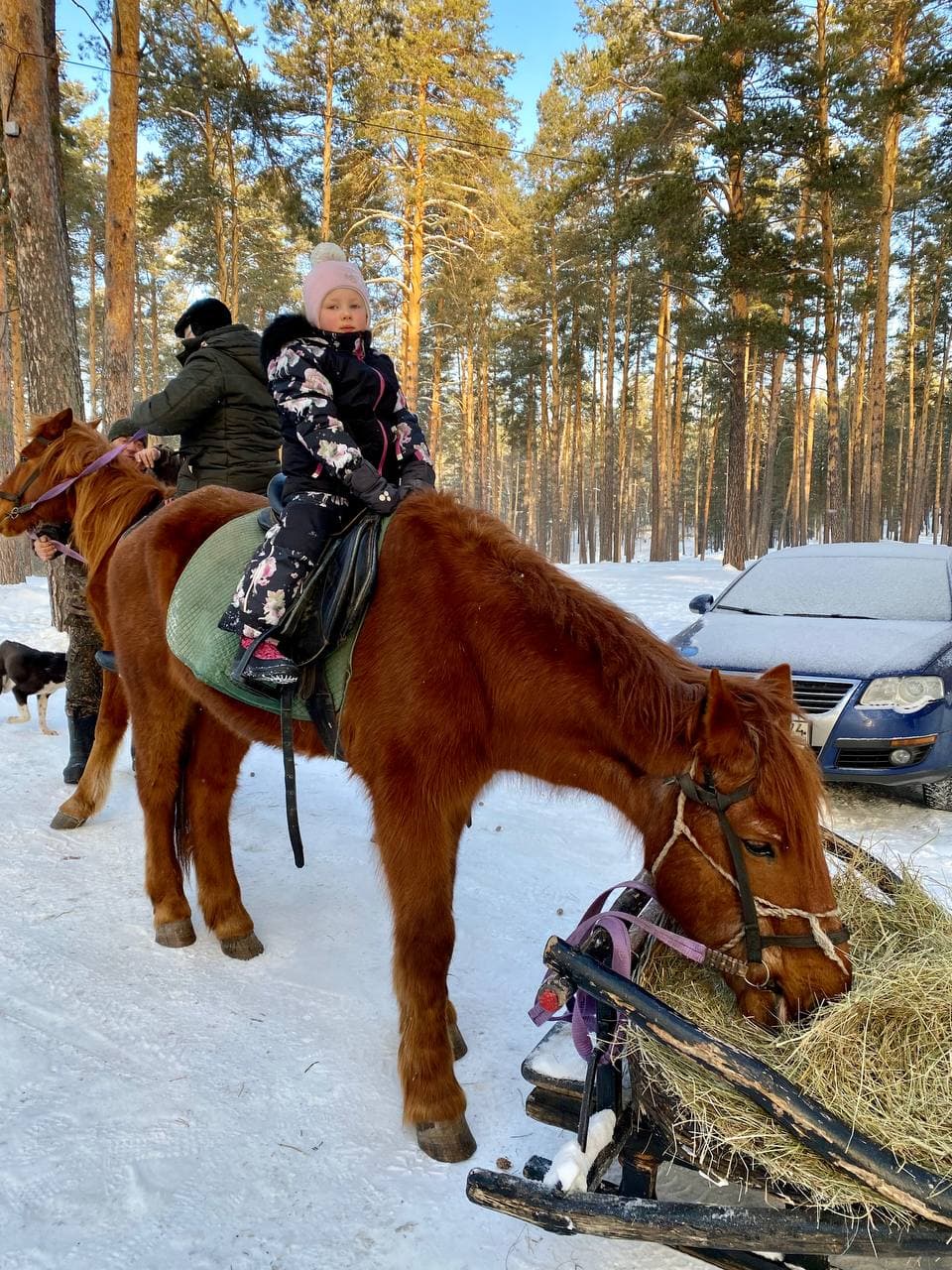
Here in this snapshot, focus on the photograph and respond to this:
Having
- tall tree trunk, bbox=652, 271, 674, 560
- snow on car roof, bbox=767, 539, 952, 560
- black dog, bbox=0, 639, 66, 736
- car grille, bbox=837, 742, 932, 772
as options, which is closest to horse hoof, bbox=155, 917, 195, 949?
black dog, bbox=0, 639, 66, 736

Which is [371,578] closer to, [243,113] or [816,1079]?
[816,1079]

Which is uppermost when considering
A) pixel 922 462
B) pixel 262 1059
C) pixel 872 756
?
pixel 922 462

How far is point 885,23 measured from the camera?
1625cm

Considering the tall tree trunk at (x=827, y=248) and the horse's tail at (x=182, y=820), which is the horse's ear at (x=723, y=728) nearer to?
the horse's tail at (x=182, y=820)

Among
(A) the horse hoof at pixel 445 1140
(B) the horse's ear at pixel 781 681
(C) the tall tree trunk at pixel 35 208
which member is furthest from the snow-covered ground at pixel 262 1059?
(C) the tall tree trunk at pixel 35 208

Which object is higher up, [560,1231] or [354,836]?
[560,1231]

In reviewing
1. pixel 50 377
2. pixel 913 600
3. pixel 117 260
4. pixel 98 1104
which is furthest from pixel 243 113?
pixel 98 1104

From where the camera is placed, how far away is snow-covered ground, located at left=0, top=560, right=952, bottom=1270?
1796 millimetres

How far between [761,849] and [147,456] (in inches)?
167

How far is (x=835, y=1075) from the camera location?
1.59 metres

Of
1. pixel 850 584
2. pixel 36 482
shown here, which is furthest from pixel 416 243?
pixel 36 482

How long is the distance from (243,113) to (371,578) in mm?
13780

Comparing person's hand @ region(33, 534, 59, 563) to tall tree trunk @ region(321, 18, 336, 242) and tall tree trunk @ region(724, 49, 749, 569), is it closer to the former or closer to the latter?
tall tree trunk @ region(321, 18, 336, 242)

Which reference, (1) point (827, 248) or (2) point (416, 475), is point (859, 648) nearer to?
(2) point (416, 475)
